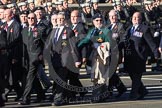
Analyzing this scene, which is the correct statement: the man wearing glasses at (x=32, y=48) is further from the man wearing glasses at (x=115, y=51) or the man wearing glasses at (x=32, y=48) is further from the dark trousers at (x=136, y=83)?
the dark trousers at (x=136, y=83)

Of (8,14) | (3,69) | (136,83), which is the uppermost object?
(8,14)

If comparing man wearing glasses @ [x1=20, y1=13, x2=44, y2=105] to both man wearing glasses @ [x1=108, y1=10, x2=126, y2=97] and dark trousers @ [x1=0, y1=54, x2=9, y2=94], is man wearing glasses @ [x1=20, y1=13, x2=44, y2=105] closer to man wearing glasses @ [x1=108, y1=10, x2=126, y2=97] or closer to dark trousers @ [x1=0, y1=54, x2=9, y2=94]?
dark trousers @ [x1=0, y1=54, x2=9, y2=94]

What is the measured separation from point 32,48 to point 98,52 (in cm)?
138

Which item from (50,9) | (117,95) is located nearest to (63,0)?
(50,9)

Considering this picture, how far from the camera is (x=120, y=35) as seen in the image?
14109 millimetres

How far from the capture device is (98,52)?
1305cm

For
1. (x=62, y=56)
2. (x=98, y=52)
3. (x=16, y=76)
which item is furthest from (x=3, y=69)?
(x=98, y=52)

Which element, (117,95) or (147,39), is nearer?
(147,39)

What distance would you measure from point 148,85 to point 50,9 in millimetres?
3745

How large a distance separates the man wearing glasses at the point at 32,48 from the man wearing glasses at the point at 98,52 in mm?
856

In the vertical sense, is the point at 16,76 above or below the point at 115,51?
below

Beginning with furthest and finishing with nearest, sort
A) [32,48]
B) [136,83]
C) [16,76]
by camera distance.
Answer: [16,76] → [136,83] → [32,48]

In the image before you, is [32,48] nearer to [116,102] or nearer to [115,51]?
[115,51]

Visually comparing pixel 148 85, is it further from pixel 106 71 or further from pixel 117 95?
pixel 106 71
